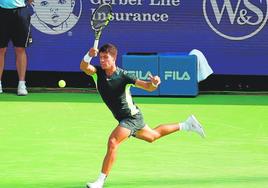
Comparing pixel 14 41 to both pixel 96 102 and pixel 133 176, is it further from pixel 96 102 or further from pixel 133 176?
pixel 133 176

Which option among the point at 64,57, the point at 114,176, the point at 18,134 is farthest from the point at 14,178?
the point at 64,57

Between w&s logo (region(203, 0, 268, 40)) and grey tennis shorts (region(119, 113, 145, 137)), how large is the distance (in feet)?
20.7

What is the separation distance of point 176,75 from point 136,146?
4.16 metres

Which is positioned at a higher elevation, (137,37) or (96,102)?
(137,37)

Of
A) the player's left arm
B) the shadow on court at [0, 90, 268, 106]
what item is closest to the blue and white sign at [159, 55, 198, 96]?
the shadow on court at [0, 90, 268, 106]

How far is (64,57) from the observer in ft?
49.0

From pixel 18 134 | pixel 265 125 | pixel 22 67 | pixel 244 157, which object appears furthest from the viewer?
pixel 22 67

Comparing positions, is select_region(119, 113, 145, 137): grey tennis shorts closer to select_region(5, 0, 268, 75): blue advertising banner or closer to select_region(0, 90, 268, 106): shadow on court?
select_region(0, 90, 268, 106): shadow on court

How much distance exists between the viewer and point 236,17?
47.4ft

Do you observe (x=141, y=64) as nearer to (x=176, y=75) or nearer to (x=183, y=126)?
(x=176, y=75)

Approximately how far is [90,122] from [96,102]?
192 cm

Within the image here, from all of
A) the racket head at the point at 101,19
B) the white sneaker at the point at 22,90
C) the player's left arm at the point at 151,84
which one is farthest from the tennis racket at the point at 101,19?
the white sneaker at the point at 22,90

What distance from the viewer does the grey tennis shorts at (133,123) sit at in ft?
27.5

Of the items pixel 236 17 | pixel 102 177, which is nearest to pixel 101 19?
pixel 102 177
